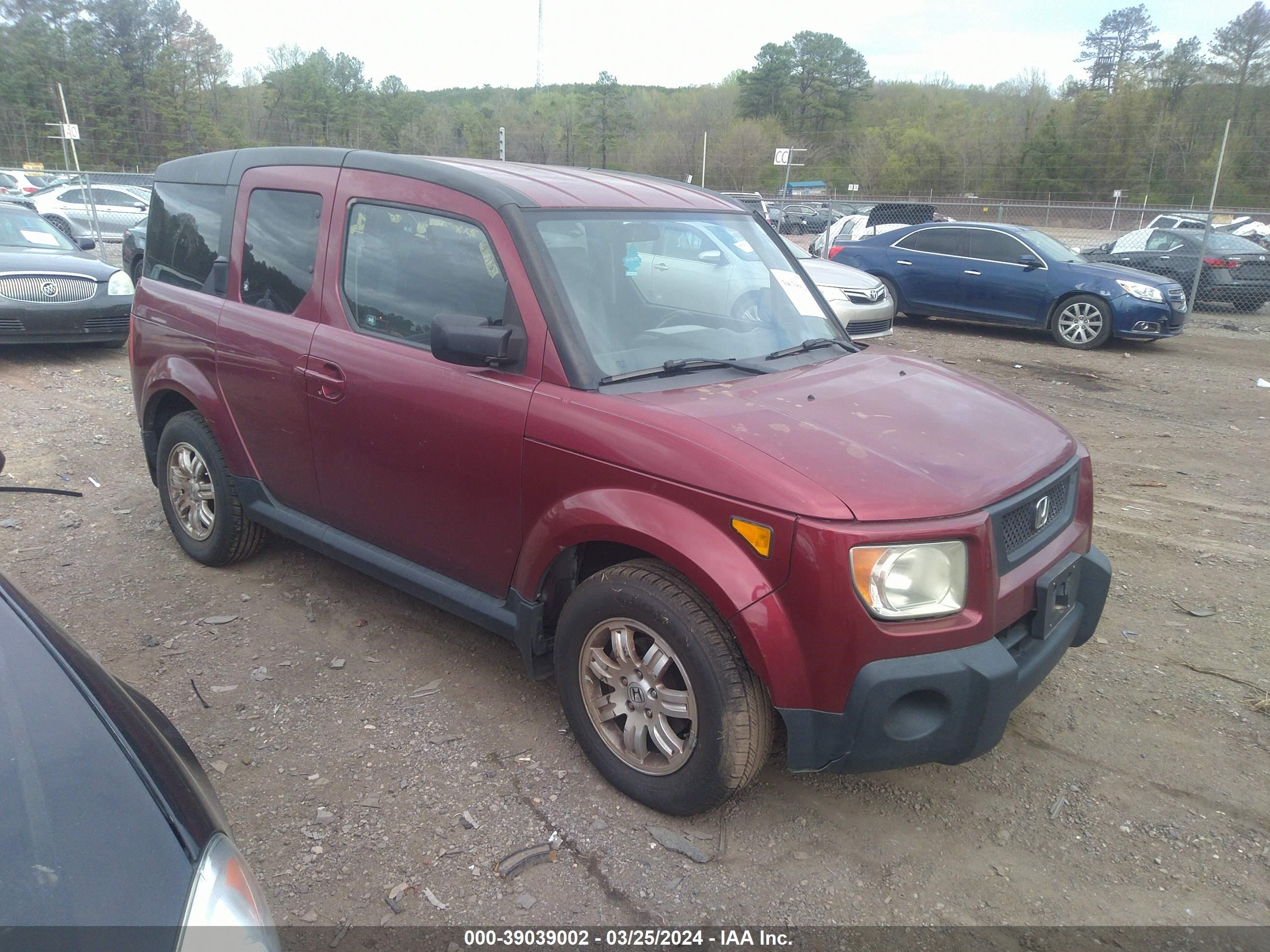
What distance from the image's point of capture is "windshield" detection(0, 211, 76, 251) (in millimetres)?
9719

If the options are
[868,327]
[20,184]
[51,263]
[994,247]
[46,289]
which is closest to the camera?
[46,289]

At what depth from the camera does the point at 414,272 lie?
3.44 metres

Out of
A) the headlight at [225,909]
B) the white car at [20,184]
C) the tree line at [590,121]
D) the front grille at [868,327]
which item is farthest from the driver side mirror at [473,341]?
the tree line at [590,121]

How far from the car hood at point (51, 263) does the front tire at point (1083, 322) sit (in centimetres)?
1171

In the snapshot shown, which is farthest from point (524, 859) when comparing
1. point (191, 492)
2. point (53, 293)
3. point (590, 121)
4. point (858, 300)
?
point (590, 121)

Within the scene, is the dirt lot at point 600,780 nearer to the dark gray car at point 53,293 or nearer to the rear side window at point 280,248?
the rear side window at point 280,248

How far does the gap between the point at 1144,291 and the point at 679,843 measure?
11.7 meters

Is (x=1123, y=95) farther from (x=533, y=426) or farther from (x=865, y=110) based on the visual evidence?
(x=533, y=426)

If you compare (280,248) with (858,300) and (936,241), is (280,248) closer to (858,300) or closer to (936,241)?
(858,300)

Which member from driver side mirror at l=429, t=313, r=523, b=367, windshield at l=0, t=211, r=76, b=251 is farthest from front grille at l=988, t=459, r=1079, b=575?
windshield at l=0, t=211, r=76, b=251

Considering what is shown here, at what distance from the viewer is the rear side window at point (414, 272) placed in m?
3.22

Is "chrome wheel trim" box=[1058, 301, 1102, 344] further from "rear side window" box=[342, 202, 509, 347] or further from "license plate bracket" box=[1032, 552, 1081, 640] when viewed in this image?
"rear side window" box=[342, 202, 509, 347]

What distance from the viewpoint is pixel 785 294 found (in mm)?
3836

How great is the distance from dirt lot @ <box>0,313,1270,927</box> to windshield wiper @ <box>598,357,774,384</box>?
1.35m
